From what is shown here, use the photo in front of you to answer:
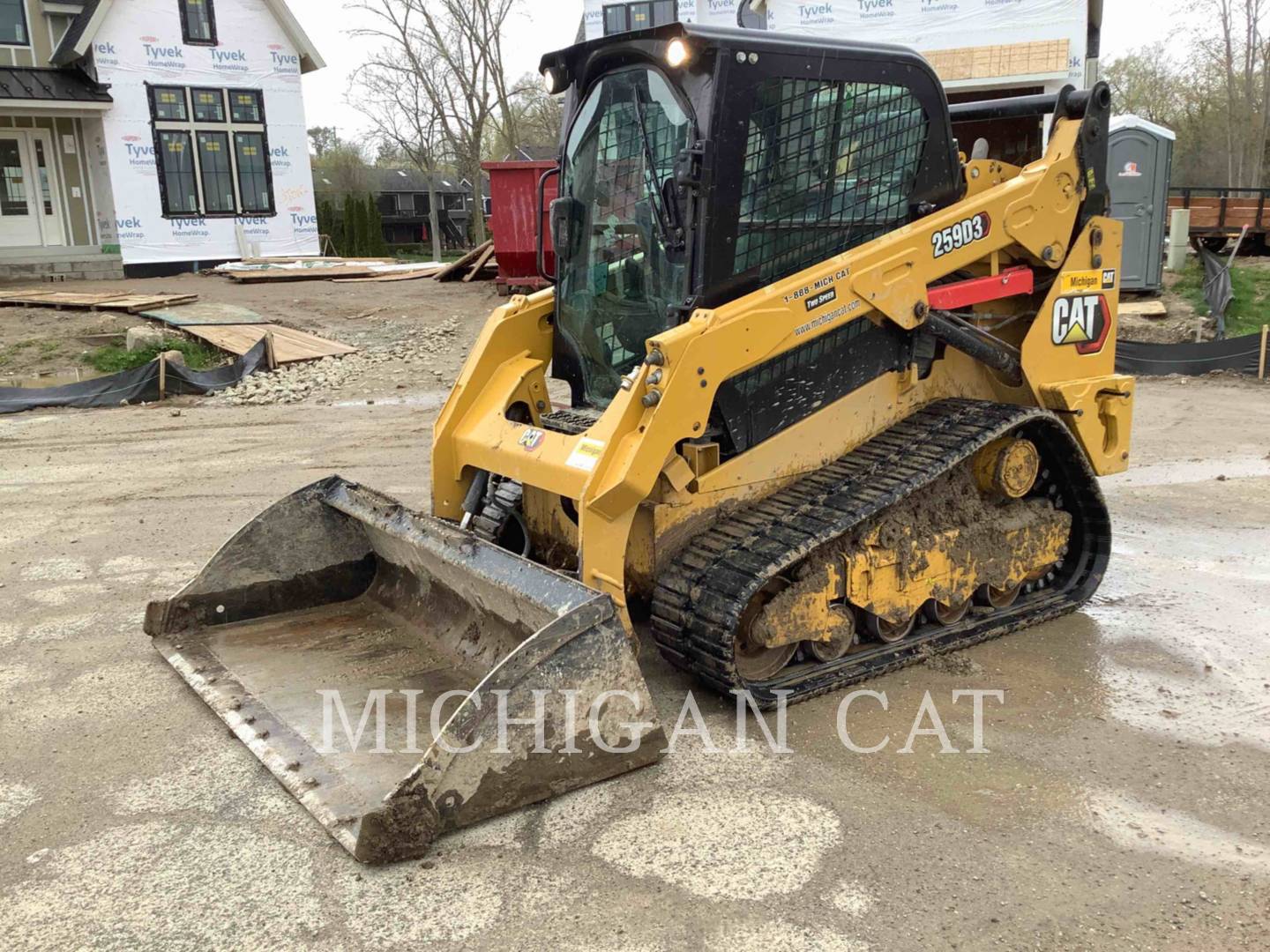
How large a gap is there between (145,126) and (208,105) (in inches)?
49.7

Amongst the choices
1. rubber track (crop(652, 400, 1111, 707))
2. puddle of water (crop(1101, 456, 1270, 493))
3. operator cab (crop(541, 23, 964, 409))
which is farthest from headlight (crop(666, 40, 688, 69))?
puddle of water (crop(1101, 456, 1270, 493))

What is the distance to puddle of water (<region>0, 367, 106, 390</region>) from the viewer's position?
12242 mm

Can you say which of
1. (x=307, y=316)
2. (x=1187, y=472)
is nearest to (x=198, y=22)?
(x=307, y=316)

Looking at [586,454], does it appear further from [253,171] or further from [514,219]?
[253,171]

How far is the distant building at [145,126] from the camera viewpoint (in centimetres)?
2000

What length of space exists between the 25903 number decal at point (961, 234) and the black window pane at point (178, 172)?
1951 cm

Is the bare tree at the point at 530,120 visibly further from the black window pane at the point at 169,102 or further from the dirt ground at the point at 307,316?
the dirt ground at the point at 307,316

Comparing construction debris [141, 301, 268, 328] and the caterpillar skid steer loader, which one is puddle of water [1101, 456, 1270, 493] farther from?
construction debris [141, 301, 268, 328]

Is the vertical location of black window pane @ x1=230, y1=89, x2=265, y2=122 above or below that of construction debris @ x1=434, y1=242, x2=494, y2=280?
above

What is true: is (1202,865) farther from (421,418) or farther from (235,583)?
(421,418)

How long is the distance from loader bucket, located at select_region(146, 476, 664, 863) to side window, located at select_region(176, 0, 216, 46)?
62.1 feet

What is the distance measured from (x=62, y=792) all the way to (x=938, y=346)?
151 inches

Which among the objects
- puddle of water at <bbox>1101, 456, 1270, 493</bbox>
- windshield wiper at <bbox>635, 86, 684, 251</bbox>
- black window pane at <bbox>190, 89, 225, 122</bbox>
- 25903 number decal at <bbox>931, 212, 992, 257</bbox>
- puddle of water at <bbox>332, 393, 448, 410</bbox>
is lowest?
puddle of water at <bbox>1101, 456, 1270, 493</bbox>

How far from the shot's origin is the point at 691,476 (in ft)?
13.6
